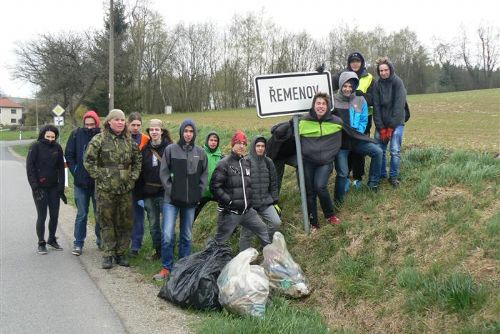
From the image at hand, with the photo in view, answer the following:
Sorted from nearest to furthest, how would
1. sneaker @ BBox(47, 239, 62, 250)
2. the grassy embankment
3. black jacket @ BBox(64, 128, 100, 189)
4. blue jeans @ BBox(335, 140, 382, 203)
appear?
the grassy embankment
blue jeans @ BBox(335, 140, 382, 203)
black jacket @ BBox(64, 128, 100, 189)
sneaker @ BBox(47, 239, 62, 250)

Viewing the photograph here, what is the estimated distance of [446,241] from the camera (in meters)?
4.61

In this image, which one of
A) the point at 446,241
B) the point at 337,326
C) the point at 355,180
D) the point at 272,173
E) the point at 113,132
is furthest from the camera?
the point at 355,180

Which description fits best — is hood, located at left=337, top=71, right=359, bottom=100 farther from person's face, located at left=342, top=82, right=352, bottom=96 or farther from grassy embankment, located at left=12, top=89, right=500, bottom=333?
grassy embankment, located at left=12, top=89, right=500, bottom=333


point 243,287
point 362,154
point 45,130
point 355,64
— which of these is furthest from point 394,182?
point 45,130

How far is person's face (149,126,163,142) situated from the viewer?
6.29 metres

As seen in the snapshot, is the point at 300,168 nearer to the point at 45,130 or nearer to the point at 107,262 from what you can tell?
the point at 107,262

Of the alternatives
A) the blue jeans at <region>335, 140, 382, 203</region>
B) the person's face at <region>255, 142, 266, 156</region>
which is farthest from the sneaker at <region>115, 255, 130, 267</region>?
the blue jeans at <region>335, 140, 382, 203</region>

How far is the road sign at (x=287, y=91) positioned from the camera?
540 centimetres

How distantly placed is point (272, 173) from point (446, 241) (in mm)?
2121

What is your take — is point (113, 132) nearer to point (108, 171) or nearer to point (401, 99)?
point (108, 171)

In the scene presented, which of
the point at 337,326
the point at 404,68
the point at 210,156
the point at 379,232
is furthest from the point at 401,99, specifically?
the point at 404,68

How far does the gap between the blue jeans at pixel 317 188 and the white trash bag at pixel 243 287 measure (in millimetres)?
1358

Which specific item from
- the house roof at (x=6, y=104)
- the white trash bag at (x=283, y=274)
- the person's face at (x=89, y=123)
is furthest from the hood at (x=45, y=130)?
the house roof at (x=6, y=104)

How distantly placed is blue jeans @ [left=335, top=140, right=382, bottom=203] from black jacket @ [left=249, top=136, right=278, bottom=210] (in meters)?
0.92
